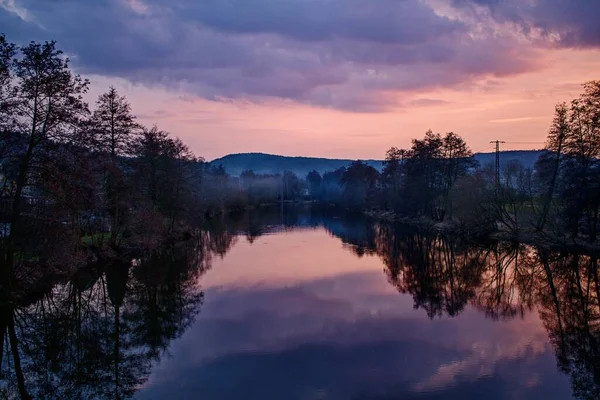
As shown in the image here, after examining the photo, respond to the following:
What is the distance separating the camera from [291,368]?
1352cm

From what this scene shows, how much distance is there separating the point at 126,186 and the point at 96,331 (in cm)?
1676

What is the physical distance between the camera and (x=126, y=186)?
32156 millimetres

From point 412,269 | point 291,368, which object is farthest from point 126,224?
point 291,368

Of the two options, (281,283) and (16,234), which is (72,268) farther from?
(281,283)

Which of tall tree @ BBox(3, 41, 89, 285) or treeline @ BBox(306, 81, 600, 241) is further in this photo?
treeline @ BBox(306, 81, 600, 241)

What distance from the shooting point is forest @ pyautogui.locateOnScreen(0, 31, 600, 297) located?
18422mm

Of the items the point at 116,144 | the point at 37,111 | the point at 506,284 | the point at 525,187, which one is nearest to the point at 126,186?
the point at 116,144

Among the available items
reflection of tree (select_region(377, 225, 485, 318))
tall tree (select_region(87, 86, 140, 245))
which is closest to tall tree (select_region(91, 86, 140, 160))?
tall tree (select_region(87, 86, 140, 245))

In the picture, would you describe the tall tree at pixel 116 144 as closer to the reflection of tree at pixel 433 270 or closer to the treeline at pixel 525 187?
the reflection of tree at pixel 433 270

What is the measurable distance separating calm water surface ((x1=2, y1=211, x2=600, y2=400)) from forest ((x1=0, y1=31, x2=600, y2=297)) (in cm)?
317

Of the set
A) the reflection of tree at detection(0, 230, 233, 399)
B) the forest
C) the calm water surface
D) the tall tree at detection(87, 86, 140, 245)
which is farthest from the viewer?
the tall tree at detection(87, 86, 140, 245)

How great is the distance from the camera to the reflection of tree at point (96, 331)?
12.7 meters

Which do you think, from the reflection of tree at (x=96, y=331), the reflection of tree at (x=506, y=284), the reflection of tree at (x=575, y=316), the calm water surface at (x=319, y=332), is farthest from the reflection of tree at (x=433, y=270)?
the reflection of tree at (x=96, y=331)

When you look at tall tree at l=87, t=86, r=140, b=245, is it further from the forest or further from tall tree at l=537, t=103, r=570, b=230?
tall tree at l=537, t=103, r=570, b=230
